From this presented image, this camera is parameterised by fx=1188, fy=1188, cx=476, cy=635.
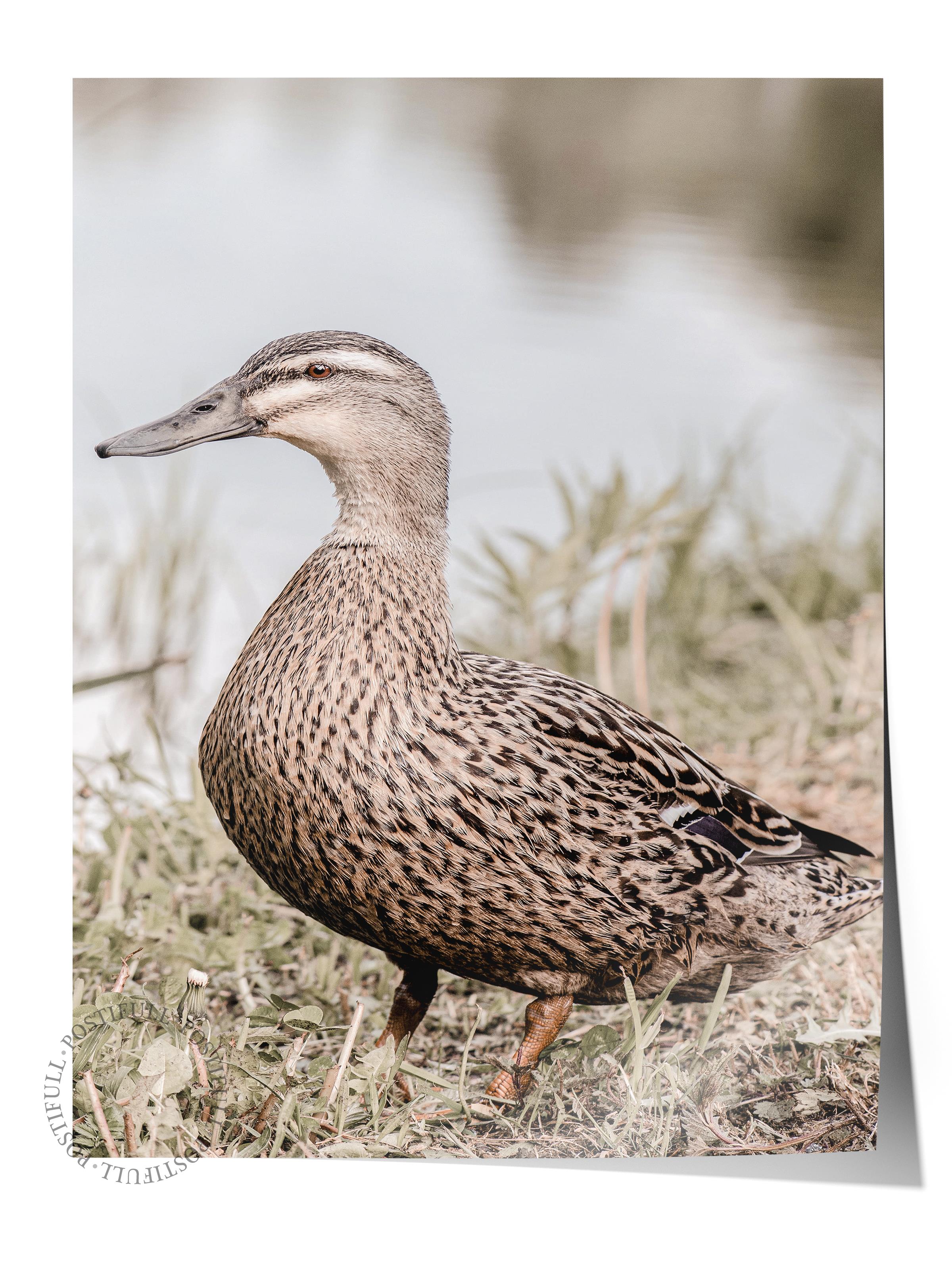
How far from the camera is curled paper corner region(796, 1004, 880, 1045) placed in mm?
2133

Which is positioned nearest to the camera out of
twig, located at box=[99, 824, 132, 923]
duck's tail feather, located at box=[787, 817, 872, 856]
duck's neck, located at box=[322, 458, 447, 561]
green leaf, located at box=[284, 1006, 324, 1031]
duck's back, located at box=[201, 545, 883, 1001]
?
duck's back, located at box=[201, 545, 883, 1001]

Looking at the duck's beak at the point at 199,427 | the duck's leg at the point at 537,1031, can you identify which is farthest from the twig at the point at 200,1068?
the duck's beak at the point at 199,427

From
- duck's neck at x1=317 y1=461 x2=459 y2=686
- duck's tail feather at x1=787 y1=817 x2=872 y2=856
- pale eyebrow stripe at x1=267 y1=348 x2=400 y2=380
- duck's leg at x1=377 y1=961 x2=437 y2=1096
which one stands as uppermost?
pale eyebrow stripe at x1=267 y1=348 x2=400 y2=380

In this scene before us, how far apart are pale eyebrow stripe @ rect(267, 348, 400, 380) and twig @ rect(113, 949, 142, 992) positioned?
1039mm

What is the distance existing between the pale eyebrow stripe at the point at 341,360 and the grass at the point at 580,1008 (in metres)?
0.86

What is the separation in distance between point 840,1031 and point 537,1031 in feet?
1.98

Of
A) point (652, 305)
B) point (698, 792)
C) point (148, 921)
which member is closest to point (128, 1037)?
point (148, 921)

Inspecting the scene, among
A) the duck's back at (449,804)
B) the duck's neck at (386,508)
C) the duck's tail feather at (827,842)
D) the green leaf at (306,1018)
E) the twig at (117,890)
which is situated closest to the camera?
the duck's back at (449,804)

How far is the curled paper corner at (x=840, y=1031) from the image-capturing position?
7.00ft

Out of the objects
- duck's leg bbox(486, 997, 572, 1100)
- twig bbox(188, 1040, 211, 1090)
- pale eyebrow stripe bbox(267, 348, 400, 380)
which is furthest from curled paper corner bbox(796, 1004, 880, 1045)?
pale eyebrow stripe bbox(267, 348, 400, 380)

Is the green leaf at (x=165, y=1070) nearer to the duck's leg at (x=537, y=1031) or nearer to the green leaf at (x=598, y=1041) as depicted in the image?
the duck's leg at (x=537, y=1031)

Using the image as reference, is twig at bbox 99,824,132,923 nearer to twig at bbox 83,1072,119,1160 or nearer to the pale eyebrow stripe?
twig at bbox 83,1072,119,1160

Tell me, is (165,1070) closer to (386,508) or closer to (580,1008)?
(580,1008)
